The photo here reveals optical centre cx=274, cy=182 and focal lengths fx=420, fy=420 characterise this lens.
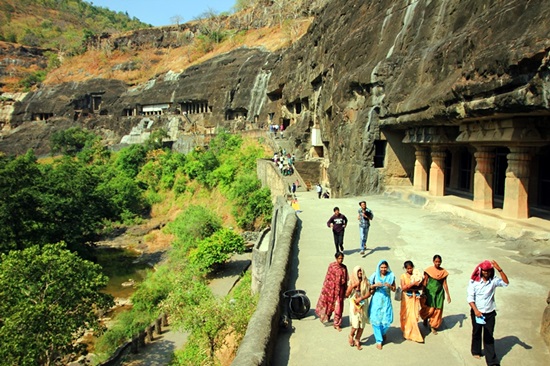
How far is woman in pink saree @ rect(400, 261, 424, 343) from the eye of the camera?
555 cm

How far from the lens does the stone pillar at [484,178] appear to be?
1183 cm

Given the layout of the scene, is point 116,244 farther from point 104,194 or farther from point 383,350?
point 383,350

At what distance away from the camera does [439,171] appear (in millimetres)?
15109

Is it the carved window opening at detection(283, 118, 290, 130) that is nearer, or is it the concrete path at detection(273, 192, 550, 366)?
the concrete path at detection(273, 192, 550, 366)

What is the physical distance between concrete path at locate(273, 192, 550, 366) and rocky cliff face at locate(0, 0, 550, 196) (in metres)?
3.06

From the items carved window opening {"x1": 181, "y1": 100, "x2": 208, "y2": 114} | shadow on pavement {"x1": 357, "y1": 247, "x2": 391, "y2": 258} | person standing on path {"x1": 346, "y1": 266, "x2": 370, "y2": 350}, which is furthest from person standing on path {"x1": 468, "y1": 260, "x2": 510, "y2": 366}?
carved window opening {"x1": 181, "y1": 100, "x2": 208, "y2": 114}

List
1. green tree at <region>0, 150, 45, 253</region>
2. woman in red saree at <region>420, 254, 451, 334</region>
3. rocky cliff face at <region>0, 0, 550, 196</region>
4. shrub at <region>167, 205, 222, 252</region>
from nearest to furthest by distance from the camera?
woman in red saree at <region>420, 254, 451, 334</region>
rocky cliff face at <region>0, 0, 550, 196</region>
green tree at <region>0, 150, 45, 253</region>
shrub at <region>167, 205, 222, 252</region>

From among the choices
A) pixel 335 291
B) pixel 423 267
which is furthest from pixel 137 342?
pixel 335 291

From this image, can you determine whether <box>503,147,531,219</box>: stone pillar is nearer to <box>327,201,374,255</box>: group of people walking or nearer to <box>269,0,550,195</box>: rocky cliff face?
<box>269,0,550,195</box>: rocky cliff face

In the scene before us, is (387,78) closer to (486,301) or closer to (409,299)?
(409,299)

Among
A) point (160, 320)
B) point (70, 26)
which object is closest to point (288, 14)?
point (160, 320)

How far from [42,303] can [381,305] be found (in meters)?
10.8

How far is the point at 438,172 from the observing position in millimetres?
15125

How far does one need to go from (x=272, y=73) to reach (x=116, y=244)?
2071 centimetres
